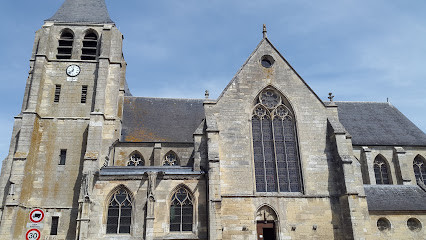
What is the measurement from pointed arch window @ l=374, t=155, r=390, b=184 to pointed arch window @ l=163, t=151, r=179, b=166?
1310cm

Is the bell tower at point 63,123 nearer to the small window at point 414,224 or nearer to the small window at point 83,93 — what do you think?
the small window at point 83,93

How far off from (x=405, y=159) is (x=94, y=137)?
19393 millimetres

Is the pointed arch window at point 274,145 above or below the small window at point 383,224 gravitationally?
above

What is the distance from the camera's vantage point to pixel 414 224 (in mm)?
17734

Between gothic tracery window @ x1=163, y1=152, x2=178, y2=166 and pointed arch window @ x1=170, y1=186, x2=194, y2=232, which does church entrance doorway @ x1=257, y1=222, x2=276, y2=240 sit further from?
gothic tracery window @ x1=163, y1=152, x2=178, y2=166

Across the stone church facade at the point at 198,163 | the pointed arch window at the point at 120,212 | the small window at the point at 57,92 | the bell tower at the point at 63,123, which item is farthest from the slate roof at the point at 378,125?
the small window at the point at 57,92

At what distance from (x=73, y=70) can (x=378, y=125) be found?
69.8 feet

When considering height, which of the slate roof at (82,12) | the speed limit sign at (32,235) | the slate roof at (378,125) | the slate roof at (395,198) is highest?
the slate roof at (82,12)

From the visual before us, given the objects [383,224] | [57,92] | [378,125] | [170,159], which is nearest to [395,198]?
[383,224]

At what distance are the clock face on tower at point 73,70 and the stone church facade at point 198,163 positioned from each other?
0.20 feet

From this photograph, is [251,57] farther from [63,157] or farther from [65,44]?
[65,44]

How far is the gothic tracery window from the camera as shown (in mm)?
21828

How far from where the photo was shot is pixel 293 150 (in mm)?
16969

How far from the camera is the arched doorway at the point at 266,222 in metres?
15.4
